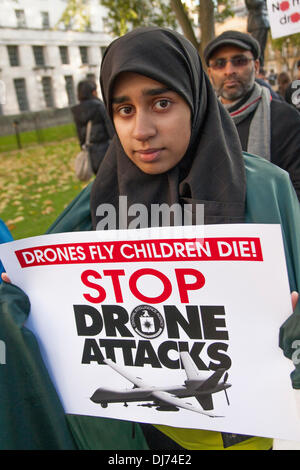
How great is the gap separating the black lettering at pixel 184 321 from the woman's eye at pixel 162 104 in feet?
1.99

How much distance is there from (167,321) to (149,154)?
0.52m

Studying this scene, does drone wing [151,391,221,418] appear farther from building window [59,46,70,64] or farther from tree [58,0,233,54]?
building window [59,46,70,64]

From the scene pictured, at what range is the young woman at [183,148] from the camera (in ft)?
4.28

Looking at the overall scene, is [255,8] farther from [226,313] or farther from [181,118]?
[226,313]

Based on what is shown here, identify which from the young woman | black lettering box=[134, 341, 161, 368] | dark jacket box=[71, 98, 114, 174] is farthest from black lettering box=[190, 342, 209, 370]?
dark jacket box=[71, 98, 114, 174]

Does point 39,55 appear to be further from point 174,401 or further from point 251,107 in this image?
point 174,401

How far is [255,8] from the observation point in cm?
507

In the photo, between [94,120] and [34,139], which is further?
[34,139]

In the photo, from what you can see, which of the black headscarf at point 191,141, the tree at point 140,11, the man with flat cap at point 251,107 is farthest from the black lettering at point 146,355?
the tree at point 140,11

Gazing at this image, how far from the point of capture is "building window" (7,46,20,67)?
38031 mm

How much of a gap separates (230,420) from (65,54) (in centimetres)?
4526

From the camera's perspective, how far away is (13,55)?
38344 millimetres

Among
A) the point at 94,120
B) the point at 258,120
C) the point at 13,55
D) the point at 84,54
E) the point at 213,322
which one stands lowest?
the point at 213,322

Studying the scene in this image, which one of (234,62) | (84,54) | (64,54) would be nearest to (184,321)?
(234,62)
